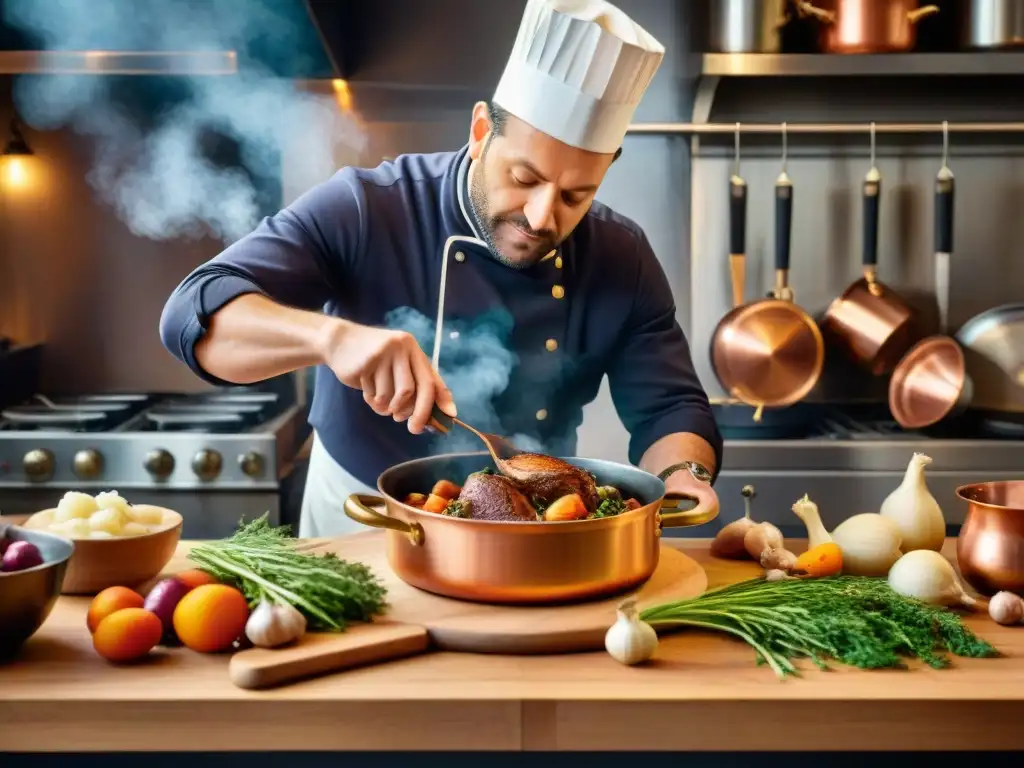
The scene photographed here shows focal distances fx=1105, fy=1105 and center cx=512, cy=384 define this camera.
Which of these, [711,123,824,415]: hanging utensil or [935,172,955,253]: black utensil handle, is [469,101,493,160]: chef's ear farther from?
[935,172,955,253]: black utensil handle

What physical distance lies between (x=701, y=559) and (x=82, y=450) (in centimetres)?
177

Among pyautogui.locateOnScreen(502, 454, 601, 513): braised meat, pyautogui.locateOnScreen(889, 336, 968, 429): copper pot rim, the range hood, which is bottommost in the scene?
pyautogui.locateOnScreen(502, 454, 601, 513): braised meat

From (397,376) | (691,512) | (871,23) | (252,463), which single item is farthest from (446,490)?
(871,23)

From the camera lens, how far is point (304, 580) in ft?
4.29

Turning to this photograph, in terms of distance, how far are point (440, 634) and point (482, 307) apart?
901 millimetres

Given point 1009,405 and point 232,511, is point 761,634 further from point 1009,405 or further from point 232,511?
point 1009,405

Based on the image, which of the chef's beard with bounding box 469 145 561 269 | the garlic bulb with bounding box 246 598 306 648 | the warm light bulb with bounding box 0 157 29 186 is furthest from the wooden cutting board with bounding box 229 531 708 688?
the warm light bulb with bounding box 0 157 29 186

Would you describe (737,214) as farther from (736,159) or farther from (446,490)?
(446,490)

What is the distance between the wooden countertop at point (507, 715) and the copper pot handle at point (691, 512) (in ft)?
0.97

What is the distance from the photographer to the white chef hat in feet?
5.95

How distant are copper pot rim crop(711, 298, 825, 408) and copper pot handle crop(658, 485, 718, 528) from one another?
Result: 4.97 ft

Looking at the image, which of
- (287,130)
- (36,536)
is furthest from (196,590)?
(287,130)

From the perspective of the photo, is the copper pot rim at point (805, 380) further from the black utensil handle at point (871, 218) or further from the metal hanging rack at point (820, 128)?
the metal hanging rack at point (820, 128)

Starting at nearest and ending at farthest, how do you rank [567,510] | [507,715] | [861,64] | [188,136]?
[507,715], [567,510], [861,64], [188,136]
